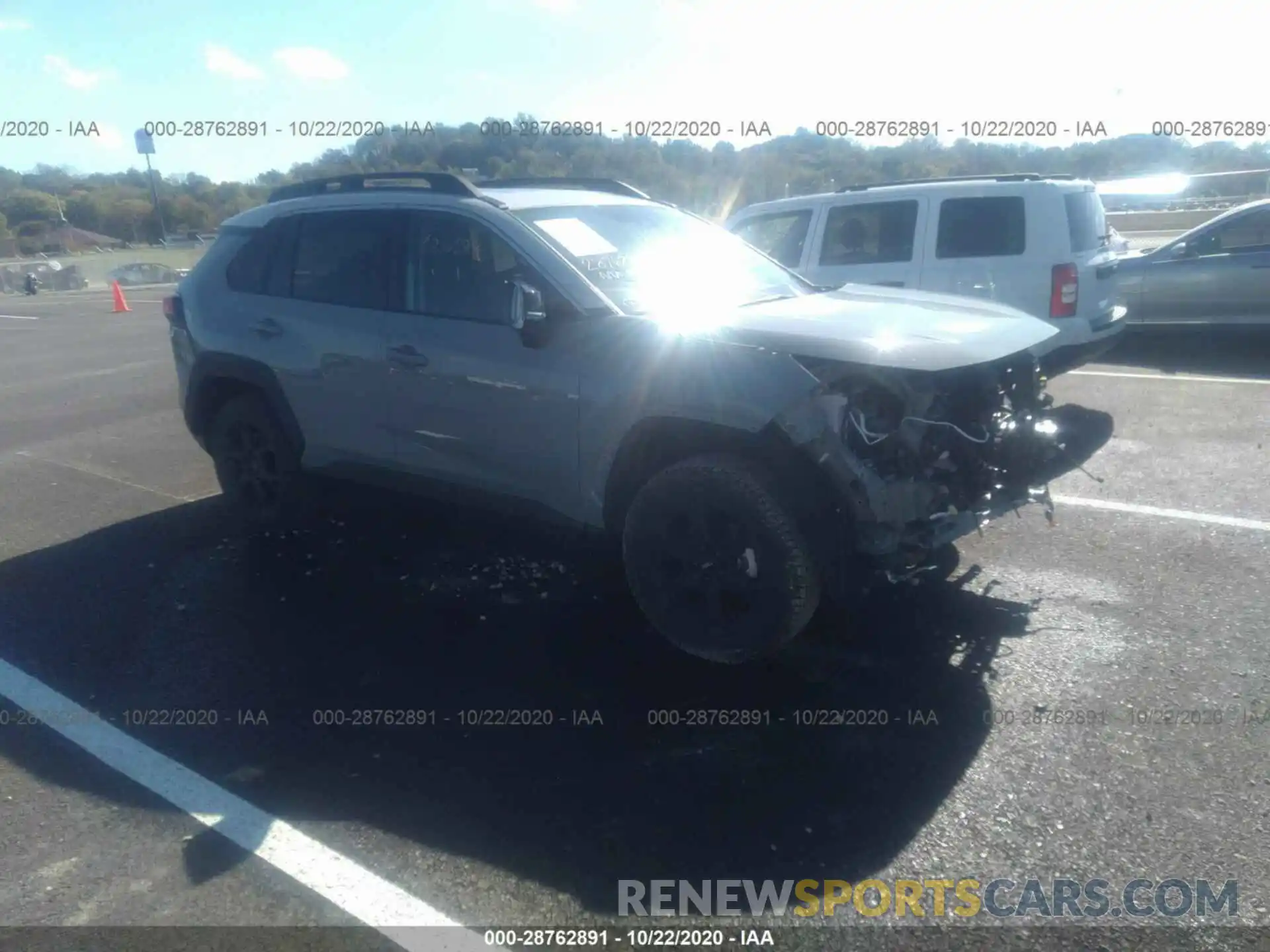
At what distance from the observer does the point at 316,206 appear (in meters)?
5.68

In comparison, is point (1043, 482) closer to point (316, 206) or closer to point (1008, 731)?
point (1008, 731)

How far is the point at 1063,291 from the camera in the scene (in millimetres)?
8047

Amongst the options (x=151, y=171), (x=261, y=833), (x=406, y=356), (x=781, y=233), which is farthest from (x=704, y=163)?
(x=151, y=171)

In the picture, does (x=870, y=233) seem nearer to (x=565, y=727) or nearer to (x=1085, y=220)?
(x=1085, y=220)

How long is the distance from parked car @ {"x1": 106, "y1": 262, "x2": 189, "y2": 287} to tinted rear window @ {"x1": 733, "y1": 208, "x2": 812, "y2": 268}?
29.0 metres

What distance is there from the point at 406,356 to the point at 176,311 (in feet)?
6.82

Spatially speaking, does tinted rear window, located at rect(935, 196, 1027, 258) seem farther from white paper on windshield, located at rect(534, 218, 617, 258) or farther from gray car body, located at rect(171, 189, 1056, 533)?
white paper on windshield, located at rect(534, 218, 617, 258)

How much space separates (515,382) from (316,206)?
190cm

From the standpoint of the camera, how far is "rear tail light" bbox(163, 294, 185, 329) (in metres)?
6.19

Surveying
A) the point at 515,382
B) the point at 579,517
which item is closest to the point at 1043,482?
the point at 579,517

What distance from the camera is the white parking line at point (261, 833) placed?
286cm

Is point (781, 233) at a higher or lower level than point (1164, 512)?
higher

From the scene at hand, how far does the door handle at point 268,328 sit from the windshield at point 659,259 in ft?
5.43

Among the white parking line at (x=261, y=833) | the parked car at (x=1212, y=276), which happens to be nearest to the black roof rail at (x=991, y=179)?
the parked car at (x=1212, y=276)
